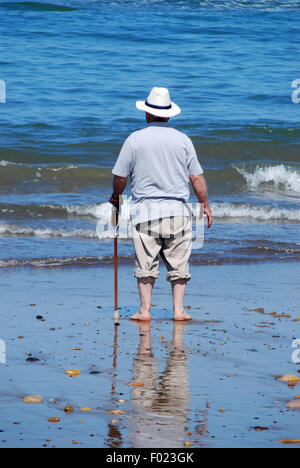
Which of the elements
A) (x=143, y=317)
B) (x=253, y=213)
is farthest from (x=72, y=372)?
(x=253, y=213)

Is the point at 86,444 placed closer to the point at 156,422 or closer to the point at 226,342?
the point at 156,422

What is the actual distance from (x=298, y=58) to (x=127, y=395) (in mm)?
20013

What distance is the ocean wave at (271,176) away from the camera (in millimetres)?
13945

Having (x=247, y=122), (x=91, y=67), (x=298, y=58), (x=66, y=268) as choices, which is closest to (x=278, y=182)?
(x=247, y=122)

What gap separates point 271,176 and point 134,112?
450 centimetres

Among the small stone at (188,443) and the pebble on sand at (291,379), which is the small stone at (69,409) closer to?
the small stone at (188,443)

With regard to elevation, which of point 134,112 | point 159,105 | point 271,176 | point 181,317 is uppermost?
point 159,105

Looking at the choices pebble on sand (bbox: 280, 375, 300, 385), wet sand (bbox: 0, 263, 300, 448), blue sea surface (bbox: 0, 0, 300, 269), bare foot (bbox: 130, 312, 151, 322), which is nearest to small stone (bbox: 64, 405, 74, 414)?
wet sand (bbox: 0, 263, 300, 448)

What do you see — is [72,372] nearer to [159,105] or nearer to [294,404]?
[294,404]

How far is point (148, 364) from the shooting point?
501 cm

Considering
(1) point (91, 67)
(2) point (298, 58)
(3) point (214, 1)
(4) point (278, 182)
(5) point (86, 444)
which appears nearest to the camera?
(5) point (86, 444)

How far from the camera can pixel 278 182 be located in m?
14.2

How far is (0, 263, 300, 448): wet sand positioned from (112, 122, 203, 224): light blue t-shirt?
2.92ft

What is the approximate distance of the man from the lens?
5871 mm
